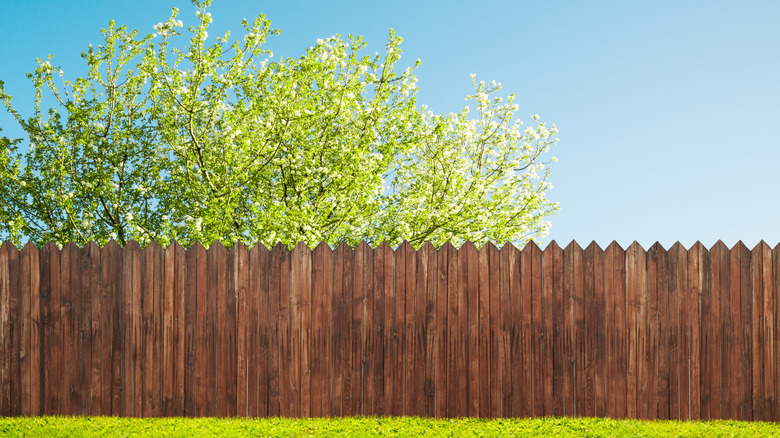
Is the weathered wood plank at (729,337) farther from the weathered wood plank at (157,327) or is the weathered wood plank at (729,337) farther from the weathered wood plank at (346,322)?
the weathered wood plank at (157,327)

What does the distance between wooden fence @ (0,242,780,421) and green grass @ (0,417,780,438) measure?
0.18 m

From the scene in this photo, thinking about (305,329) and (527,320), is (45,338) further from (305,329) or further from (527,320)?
(527,320)

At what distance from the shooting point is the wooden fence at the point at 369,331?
22.3 feet

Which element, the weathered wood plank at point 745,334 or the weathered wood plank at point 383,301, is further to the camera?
the weathered wood plank at point 745,334

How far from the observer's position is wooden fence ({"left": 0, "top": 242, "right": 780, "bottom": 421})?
679cm

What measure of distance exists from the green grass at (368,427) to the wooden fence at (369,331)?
180mm

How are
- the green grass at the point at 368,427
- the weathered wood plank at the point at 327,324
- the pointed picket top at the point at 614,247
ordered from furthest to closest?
the pointed picket top at the point at 614,247 → the weathered wood plank at the point at 327,324 → the green grass at the point at 368,427

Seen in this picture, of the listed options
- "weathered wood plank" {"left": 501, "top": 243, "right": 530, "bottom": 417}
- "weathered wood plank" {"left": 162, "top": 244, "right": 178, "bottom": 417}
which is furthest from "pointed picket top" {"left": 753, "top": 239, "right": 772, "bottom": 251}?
"weathered wood plank" {"left": 162, "top": 244, "right": 178, "bottom": 417}

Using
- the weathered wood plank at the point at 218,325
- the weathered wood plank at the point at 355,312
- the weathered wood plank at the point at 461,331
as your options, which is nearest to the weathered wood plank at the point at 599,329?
the weathered wood plank at the point at 461,331

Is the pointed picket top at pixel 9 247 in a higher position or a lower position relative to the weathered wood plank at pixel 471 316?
higher

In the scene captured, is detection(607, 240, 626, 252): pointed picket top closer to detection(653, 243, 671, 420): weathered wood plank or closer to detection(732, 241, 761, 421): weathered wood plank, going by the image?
detection(653, 243, 671, 420): weathered wood plank

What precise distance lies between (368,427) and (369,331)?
0.98 m

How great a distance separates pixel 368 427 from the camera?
21.1ft

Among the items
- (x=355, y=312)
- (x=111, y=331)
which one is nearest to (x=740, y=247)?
(x=355, y=312)
